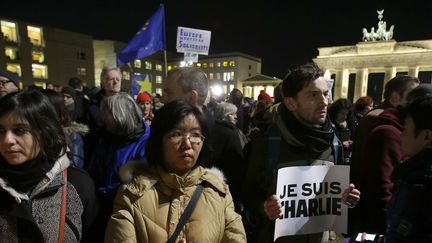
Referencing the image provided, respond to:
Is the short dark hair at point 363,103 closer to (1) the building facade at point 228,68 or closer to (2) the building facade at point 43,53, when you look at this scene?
(2) the building facade at point 43,53

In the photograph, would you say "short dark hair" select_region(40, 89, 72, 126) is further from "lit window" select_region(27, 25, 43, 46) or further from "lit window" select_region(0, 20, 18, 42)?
"lit window" select_region(27, 25, 43, 46)

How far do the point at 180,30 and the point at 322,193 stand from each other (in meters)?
7.28

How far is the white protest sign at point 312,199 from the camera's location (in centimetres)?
232

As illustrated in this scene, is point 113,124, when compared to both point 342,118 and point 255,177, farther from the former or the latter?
point 342,118

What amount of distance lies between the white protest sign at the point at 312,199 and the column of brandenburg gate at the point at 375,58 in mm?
48826

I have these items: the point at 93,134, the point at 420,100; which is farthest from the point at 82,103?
the point at 420,100

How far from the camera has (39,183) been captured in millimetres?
1920

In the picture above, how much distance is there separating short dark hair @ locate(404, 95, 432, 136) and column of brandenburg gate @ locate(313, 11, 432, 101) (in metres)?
48.8

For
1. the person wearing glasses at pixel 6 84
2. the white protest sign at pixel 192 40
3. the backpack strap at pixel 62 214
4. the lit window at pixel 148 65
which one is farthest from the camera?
the lit window at pixel 148 65

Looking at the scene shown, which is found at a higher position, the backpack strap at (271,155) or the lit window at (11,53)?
Result: the lit window at (11,53)

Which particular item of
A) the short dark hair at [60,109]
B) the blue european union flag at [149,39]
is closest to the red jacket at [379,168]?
the short dark hair at [60,109]

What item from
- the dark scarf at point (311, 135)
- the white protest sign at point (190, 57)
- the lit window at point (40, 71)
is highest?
the lit window at point (40, 71)

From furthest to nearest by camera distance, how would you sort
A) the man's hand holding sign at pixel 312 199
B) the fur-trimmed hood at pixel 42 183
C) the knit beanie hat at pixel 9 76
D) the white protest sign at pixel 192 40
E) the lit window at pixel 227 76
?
the lit window at pixel 227 76 < the white protest sign at pixel 192 40 < the knit beanie hat at pixel 9 76 < the man's hand holding sign at pixel 312 199 < the fur-trimmed hood at pixel 42 183

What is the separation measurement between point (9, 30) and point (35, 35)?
3.77 metres
